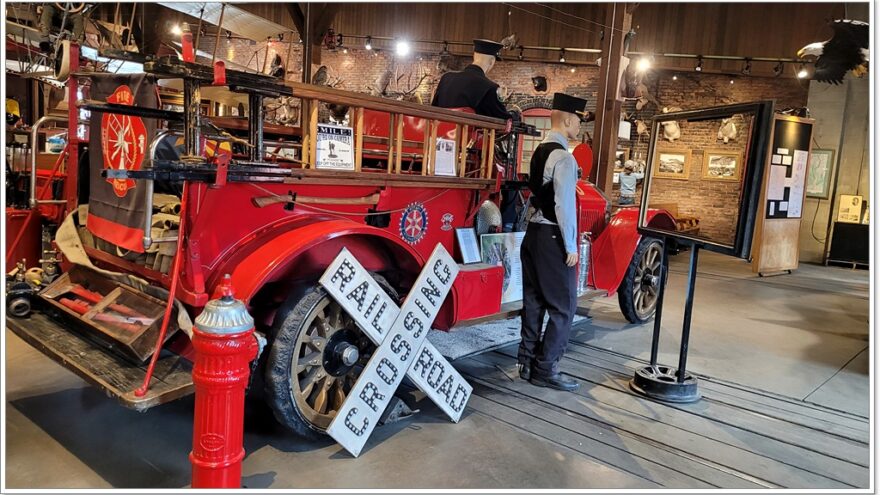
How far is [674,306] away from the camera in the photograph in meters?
6.12

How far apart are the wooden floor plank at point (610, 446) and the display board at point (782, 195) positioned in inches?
270

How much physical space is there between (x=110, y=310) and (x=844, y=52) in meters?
6.13

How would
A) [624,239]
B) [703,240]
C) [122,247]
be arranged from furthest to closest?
[624,239] → [703,240] → [122,247]

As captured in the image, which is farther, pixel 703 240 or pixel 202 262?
pixel 703 240

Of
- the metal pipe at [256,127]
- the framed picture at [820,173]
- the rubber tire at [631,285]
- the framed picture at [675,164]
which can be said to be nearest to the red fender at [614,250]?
the rubber tire at [631,285]

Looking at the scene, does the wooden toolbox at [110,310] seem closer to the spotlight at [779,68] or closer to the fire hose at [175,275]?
the fire hose at [175,275]

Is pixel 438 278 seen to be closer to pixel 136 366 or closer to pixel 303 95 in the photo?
pixel 303 95

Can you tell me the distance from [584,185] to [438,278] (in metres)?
2.46

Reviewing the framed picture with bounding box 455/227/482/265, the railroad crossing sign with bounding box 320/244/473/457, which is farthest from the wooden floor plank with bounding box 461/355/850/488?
the framed picture with bounding box 455/227/482/265

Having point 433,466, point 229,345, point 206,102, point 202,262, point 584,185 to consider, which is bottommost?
point 433,466

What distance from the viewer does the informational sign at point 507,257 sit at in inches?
152

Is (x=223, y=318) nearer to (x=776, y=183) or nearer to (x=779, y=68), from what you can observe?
(x=776, y=183)

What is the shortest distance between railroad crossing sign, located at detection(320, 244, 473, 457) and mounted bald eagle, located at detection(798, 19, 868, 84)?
464 cm

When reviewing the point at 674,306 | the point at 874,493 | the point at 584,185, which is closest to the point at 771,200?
the point at 674,306
